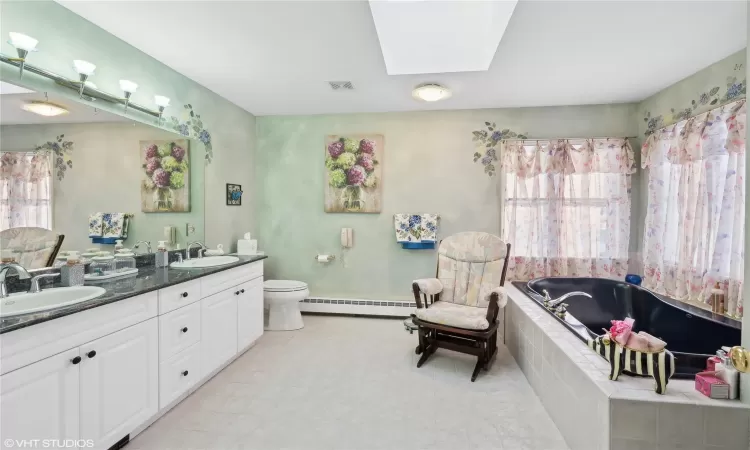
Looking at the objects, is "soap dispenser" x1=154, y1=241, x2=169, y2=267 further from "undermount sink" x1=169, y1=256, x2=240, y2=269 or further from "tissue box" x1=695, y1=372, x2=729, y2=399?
"tissue box" x1=695, y1=372, x2=729, y2=399

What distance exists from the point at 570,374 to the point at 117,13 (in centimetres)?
310

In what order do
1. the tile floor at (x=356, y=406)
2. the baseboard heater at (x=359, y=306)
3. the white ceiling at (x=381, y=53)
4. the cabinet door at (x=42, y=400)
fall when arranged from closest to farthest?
the cabinet door at (x=42, y=400) < the tile floor at (x=356, y=406) < the white ceiling at (x=381, y=53) < the baseboard heater at (x=359, y=306)

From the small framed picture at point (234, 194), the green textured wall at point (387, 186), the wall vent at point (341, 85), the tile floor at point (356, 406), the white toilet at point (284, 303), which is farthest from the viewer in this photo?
the green textured wall at point (387, 186)

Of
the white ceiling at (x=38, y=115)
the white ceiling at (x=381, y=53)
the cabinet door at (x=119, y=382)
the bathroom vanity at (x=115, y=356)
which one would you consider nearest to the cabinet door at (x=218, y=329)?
the bathroom vanity at (x=115, y=356)

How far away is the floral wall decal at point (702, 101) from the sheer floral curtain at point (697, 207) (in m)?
0.08

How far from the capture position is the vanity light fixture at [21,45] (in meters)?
1.60

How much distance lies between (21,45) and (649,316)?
166 inches

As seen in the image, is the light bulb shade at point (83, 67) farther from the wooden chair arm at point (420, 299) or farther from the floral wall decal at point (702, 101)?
the floral wall decal at point (702, 101)

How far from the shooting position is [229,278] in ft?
8.45

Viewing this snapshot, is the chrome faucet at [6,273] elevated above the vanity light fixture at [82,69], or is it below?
below

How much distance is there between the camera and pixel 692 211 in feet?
8.61

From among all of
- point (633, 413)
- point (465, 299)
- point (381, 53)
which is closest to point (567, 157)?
point (465, 299)

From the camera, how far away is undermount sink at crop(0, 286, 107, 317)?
145 centimetres

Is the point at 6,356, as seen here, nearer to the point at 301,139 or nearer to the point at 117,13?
the point at 117,13
